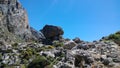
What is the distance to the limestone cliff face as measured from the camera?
4755 inches

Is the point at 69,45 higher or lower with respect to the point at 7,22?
lower

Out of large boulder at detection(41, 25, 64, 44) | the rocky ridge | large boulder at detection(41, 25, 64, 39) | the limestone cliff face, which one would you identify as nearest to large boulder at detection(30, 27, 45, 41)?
large boulder at detection(41, 25, 64, 44)

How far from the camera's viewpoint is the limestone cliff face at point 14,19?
12078 cm

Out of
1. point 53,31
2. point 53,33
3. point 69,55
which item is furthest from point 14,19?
point 69,55

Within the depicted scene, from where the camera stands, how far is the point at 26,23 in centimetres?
13638

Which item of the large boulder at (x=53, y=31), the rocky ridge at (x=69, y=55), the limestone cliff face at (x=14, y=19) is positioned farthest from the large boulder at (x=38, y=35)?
the rocky ridge at (x=69, y=55)

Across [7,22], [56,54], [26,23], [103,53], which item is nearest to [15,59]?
[56,54]

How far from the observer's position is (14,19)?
415 feet

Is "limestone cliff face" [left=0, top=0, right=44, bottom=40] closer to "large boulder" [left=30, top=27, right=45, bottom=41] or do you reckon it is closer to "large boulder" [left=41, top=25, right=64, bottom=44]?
"large boulder" [left=30, top=27, right=45, bottom=41]

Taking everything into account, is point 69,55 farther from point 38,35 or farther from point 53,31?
point 38,35

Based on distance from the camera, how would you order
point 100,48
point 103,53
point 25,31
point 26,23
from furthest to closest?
point 26,23 → point 25,31 → point 100,48 → point 103,53

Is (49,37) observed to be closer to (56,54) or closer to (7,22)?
(7,22)

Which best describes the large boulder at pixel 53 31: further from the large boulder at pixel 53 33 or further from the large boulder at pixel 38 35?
the large boulder at pixel 38 35

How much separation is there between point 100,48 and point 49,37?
7732 centimetres
